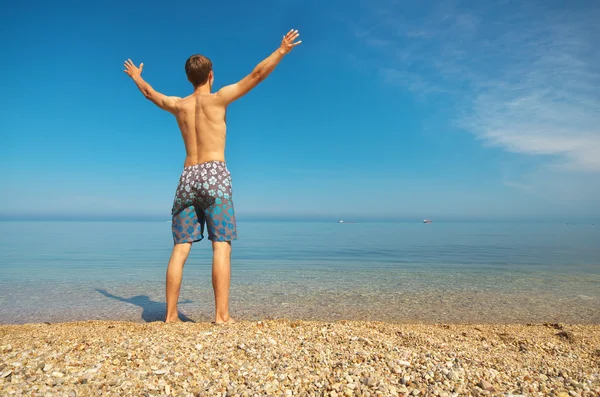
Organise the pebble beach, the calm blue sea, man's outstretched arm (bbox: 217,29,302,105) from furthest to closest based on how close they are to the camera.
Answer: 1. the calm blue sea
2. man's outstretched arm (bbox: 217,29,302,105)
3. the pebble beach

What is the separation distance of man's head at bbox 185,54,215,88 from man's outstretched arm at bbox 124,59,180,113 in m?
0.35

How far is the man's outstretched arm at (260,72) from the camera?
161 inches

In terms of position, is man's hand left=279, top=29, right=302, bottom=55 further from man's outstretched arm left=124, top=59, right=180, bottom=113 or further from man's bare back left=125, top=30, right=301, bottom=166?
man's outstretched arm left=124, top=59, right=180, bottom=113

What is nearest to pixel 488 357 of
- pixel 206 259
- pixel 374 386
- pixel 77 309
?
pixel 374 386

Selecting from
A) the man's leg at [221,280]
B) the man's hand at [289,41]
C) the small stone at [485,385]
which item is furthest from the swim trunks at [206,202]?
the small stone at [485,385]

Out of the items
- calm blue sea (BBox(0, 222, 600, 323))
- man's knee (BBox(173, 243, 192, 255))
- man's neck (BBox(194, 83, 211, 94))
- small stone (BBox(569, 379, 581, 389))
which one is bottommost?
calm blue sea (BBox(0, 222, 600, 323))

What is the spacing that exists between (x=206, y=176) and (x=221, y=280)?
1.17 m

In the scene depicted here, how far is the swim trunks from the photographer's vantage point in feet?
14.0

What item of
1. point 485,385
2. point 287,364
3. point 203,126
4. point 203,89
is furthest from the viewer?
point 203,89

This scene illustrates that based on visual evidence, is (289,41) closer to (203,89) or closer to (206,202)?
(203,89)

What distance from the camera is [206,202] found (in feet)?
14.1

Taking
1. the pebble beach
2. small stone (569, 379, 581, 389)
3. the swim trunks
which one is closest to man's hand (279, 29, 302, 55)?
the swim trunks

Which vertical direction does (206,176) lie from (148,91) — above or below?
below

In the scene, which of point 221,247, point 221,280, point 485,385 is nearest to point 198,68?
point 221,247
